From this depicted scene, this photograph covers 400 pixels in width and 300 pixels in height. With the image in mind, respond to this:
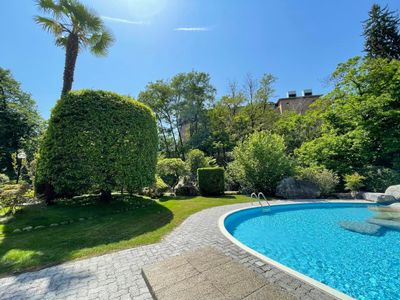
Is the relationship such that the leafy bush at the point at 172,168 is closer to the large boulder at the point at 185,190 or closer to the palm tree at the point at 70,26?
the large boulder at the point at 185,190

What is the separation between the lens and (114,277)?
10.6ft

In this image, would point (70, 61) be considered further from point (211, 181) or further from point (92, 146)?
point (211, 181)

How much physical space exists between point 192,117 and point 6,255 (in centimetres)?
2358

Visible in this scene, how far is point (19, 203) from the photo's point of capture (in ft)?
23.3

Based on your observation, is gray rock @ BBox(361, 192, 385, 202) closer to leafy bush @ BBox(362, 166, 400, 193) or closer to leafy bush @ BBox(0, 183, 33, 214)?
leafy bush @ BBox(362, 166, 400, 193)

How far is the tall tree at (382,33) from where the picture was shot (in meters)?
18.5

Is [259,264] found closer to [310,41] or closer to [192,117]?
[310,41]

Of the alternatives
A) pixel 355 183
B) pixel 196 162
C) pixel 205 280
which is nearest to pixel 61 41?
pixel 196 162

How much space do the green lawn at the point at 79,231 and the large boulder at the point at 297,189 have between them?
548 centimetres

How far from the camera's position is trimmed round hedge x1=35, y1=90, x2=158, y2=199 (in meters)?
7.58

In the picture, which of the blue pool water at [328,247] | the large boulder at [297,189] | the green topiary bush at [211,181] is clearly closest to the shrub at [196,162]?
the green topiary bush at [211,181]

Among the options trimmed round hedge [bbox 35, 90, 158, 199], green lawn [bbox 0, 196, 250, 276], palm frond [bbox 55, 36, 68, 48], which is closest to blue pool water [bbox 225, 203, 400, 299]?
green lawn [bbox 0, 196, 250, 276]

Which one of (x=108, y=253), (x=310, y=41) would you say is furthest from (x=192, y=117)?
(x=108, y=253)

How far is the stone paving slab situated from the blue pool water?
5.20 ft
